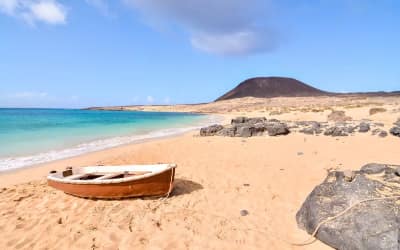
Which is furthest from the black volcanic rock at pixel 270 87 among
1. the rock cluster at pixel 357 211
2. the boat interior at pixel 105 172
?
the rock cluster at pixel 357 211

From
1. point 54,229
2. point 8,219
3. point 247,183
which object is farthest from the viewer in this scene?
point 247,183

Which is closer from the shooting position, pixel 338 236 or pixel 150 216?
pixel 338 236

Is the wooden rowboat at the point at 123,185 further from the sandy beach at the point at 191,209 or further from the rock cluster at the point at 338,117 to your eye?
the rock cluster at the point at 338,117

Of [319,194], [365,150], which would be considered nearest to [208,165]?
[319,194]

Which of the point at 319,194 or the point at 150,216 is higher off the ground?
the point at 319,194

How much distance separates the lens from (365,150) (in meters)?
11.0

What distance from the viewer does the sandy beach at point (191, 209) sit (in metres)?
4.52

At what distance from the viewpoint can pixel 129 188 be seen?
6141 millimetres

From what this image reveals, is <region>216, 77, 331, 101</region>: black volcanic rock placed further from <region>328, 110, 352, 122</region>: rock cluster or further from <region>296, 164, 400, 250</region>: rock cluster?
<region>296, 164, 400, 250</region>: rock cluster

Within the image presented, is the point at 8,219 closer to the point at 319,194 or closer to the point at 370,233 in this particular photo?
the point at 319,194

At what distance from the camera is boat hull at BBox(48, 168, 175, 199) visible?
20.0ft

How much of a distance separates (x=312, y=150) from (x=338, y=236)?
7.86 meters

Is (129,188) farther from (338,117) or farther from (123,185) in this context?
(338,117)

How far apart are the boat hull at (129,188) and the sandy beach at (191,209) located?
160mm
